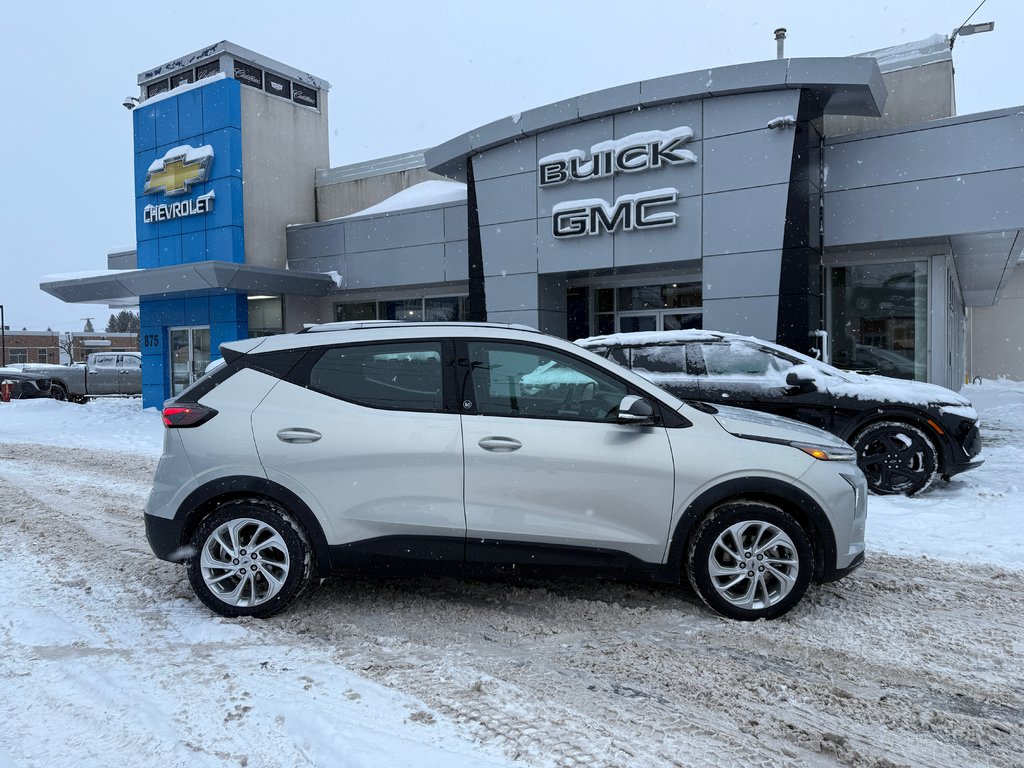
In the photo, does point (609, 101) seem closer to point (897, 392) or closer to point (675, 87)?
point (675, 87)

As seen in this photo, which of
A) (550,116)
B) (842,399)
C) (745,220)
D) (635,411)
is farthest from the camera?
(550,116)

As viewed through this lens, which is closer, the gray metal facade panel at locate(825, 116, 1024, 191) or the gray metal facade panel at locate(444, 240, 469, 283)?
the gray metal facade panel at locate(825, 116, 1024, 191)

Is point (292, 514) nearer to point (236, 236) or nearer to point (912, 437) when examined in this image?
point (912, 437)

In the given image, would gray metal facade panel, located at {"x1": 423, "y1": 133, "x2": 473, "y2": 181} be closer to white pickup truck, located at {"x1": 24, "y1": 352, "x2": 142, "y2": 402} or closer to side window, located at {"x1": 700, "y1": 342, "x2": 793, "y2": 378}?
side window, located at {"x1": 700, "y1": 342, "x2": 793, "y2": 378}

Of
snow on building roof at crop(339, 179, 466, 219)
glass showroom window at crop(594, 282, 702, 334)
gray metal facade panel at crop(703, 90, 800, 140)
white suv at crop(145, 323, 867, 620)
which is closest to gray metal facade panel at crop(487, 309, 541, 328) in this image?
glass showroom window at crop(594, 282, 702, 334)

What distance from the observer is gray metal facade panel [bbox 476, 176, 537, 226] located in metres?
13.9

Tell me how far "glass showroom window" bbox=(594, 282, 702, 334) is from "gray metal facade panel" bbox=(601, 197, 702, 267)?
1.64m

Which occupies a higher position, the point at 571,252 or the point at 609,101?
the point at 609,101

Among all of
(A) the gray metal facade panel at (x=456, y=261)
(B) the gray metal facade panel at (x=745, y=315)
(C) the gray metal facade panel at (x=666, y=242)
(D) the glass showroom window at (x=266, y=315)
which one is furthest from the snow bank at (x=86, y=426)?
(B) the gray metal facade panel at (x=745, y=315)

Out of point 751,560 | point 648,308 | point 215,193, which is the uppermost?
point 215,193

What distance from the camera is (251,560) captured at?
403 centimetres

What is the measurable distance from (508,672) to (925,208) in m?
11.0

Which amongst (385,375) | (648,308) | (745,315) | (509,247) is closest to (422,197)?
(509,247)

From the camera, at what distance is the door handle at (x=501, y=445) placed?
3879mm
